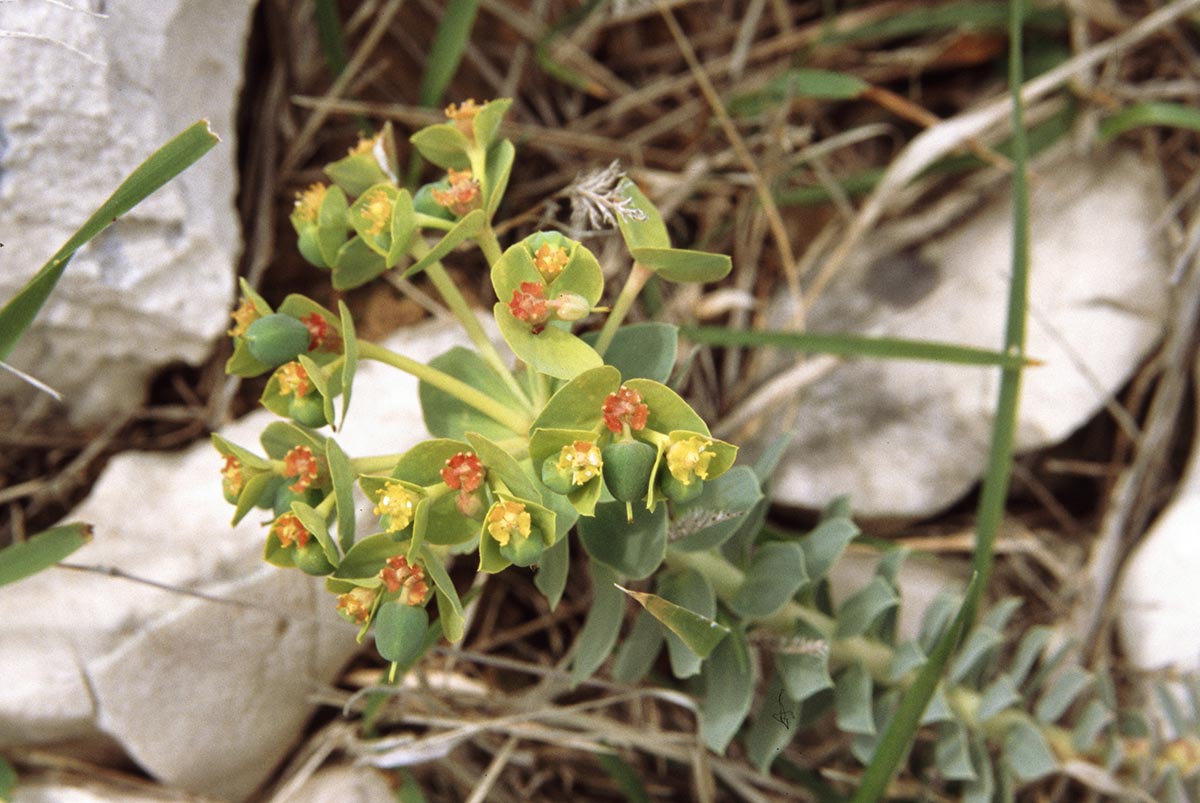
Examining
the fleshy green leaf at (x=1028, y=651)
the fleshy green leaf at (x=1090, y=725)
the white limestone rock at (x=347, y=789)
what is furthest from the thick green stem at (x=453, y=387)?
the fleshy green leaf at (x=1090, y=725)

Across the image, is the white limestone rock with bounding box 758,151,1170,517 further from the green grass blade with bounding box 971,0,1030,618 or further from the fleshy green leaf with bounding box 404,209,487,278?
the fleshy green leaf with bounding box 404,209,487,278

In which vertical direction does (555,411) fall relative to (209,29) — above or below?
below

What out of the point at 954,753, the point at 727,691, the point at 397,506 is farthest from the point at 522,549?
the point at 954,753

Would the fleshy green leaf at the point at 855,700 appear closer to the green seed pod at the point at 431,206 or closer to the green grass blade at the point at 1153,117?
the green seed pod at the point at 431,206

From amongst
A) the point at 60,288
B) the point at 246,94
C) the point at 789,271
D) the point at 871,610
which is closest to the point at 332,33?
the point at 246,94

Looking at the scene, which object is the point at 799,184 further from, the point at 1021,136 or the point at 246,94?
the point at 246,94

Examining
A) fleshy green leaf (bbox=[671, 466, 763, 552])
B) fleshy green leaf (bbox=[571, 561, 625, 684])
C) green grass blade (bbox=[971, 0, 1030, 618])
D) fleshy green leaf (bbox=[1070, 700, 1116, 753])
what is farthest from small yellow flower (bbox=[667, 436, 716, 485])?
fleshy green leaf (bbox=[1070, 700, 1116, 753])

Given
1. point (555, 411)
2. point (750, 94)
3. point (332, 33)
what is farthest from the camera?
point (750, 94)
